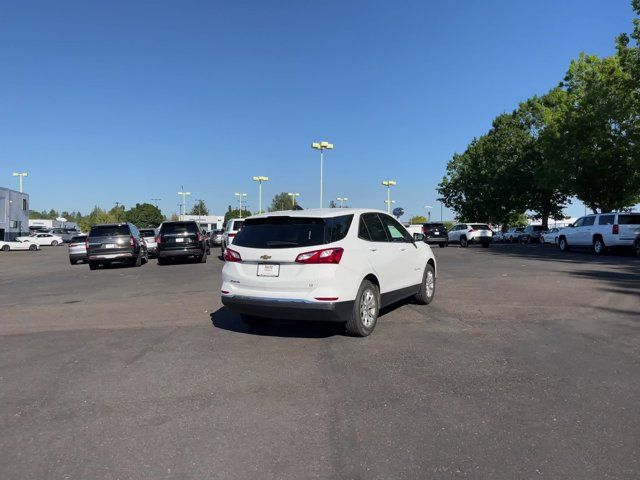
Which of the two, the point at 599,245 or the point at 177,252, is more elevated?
the point at 599,245

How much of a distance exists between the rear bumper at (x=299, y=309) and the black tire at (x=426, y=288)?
2904 mm

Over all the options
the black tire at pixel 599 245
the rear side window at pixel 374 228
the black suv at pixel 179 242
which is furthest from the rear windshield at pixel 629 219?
the rear side window at pixel 374 228

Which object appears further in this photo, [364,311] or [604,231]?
[604,231]

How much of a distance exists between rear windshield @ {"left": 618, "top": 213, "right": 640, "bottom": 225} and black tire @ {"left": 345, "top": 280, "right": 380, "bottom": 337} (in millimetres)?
19635

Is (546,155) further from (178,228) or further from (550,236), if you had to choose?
(178,228)

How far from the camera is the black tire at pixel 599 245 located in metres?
22.7

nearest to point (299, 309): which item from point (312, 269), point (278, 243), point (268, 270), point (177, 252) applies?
point (312, 269)

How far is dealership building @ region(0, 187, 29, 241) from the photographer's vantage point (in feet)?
155

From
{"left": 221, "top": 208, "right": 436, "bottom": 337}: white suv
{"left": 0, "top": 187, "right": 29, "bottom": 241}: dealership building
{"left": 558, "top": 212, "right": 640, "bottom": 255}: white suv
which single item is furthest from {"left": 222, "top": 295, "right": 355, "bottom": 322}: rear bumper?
{"left": 0, "top": 187, "right": 29, "bottom": 241}: dealership building

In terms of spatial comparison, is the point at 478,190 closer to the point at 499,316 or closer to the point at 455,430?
the point at 499,316

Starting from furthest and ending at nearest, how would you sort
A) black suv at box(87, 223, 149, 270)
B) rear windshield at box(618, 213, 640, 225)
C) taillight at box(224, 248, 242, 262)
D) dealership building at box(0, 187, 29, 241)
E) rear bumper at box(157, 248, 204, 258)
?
1. dealership building at box(0, 187, 29, 241)
2. rear windshield at box(618, 213, 640, 225)
3. rear bumper at box(157, 248, 204, 258)
4. black suv at box(87, 223, 149, 270)
5. taillight at box(224, 248, 242, 262)

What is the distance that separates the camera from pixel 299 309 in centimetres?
602

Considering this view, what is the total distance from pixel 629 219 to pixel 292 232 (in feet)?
68.3

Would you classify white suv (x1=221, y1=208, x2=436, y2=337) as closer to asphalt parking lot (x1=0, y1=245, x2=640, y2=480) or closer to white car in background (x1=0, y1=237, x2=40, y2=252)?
asphalt parking lot (x1=0, y1=245, x2=640, y2=480)
